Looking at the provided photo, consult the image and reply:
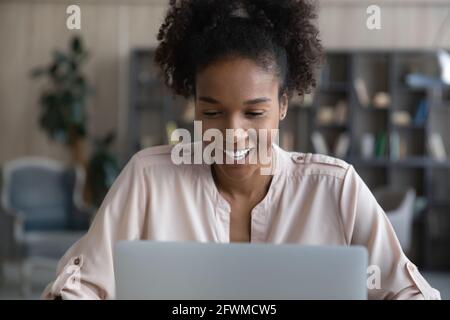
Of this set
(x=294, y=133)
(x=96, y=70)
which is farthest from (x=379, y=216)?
(x=96, y=70)

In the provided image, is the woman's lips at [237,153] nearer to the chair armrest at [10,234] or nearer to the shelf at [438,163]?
the chair armrest at [10,234]

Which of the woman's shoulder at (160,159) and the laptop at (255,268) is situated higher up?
the woman's shoulder at (160,159)

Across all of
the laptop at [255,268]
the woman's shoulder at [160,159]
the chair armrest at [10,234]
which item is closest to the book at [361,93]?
the chair armrest at [10,234]

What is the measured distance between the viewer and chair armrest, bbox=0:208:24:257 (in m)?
3.96

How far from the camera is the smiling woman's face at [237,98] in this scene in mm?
911

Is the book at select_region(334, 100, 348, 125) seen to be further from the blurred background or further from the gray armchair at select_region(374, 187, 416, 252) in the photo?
the gray armchair at select_region(374, 187, 416, 252)

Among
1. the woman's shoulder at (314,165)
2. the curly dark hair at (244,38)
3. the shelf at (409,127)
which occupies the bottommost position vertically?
the shelf at (409,127)

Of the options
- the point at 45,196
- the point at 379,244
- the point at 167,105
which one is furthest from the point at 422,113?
the point at 379,244

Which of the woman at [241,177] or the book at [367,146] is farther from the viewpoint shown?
the book at [367,146]

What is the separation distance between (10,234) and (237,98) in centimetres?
341

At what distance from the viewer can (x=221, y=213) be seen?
99 centimetres

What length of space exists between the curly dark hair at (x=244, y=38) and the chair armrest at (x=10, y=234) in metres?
3.14
